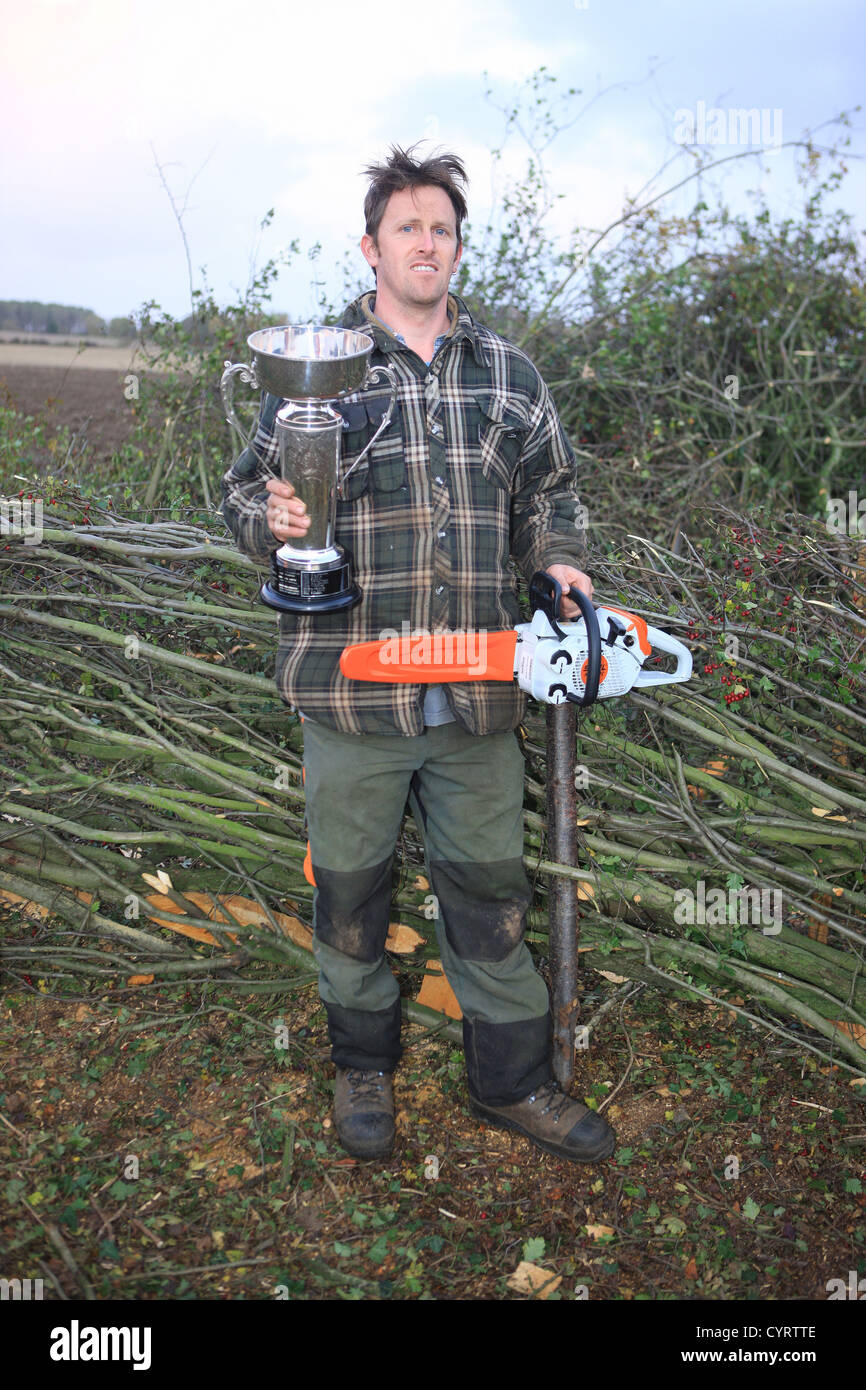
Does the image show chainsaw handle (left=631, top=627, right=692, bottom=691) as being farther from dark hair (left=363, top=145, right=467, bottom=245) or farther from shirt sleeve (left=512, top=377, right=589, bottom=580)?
dark hair (left=363, top=145, right=467, bottom=245)

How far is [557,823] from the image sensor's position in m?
2.74

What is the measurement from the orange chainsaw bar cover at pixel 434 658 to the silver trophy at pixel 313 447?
13 cm

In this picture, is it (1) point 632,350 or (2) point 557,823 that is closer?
(2) point 557,823

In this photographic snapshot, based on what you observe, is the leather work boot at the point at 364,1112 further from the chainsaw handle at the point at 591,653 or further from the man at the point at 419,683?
the chainsaw handle at the point at 591,653

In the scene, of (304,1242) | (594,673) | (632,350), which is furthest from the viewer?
(632,350)

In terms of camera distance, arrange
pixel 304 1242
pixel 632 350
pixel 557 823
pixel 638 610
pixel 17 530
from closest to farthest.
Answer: pixel 304 1242
pixel 557 823
pixel 638 610
pixel 17 530
pixel 632 350

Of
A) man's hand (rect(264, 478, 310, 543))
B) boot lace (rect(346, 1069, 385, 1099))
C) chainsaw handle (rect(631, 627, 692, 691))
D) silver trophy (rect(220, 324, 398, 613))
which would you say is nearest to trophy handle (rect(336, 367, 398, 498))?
silver trophy (rect(220, 324, 398, 613))

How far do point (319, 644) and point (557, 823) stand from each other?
2.68 ft

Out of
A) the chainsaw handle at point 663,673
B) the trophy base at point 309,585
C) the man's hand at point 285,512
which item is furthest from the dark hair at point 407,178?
the chainsaw handle at point 663,673

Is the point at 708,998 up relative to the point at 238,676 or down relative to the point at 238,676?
down

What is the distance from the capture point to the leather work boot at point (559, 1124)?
261 centimetres

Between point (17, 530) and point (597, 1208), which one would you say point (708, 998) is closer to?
point (597, 1208)

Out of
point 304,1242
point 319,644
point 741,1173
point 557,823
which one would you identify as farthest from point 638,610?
point 304,1242

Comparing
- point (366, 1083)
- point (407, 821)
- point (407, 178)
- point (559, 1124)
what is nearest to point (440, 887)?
point (407, 821)
